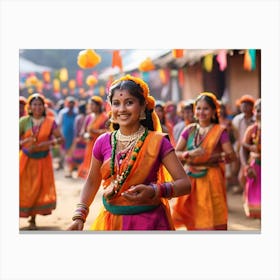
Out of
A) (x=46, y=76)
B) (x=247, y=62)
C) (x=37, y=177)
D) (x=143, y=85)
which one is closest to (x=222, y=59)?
(x=247, y=62)

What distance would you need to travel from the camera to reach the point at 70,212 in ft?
28.6

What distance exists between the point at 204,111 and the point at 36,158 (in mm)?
1954

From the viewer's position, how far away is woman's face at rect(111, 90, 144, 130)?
5.40 metres

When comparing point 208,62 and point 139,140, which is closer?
point 139,140

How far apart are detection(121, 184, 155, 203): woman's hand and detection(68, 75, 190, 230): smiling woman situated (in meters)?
0.07

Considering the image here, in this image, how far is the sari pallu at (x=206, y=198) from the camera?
25.1 ft

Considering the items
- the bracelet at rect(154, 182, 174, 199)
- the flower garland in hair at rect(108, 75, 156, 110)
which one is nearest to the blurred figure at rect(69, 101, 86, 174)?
the flower garland in hair at rect(108, 75, 156, 110)

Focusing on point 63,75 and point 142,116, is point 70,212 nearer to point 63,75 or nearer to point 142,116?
point 63,75

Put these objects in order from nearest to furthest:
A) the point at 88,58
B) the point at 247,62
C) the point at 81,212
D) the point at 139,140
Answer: the point at 81,212 → the point at 139,140 → the point at 88,58 → the point at 247,62

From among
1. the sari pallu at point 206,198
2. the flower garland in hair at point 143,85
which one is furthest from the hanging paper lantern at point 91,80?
the flower garland in hair at point 143,85

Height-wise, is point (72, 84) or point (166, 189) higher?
point (72, 84)
